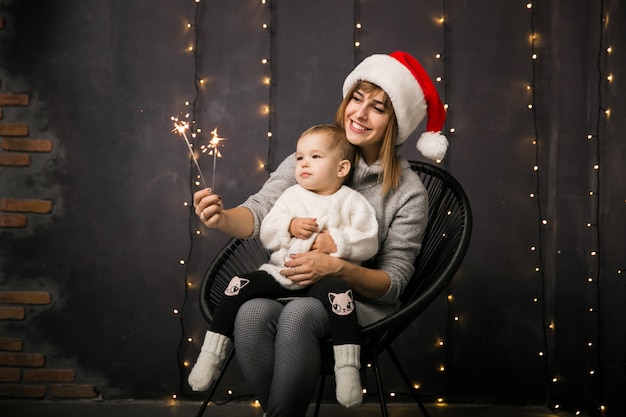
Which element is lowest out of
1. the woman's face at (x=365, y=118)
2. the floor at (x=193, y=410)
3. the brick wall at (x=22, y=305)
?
the floor at (x=193, y=410)

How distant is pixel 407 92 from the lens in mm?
2004

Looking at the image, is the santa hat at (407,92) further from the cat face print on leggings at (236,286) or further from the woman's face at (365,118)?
the cat face print on leggings at (236,286)

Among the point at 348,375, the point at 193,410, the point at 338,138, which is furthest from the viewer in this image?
the point at 193,410

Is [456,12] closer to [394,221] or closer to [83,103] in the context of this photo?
[394,221]

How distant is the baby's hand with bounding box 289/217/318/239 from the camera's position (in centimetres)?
180

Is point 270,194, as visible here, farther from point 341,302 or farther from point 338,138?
point 341,302

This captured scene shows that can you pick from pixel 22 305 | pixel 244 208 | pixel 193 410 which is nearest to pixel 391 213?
pixel 244 208

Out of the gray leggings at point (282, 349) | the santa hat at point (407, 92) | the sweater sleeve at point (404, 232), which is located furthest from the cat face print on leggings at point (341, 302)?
the santa hat at point (407, 92)

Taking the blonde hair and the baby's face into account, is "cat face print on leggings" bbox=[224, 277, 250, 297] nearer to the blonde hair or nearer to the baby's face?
the baby's face

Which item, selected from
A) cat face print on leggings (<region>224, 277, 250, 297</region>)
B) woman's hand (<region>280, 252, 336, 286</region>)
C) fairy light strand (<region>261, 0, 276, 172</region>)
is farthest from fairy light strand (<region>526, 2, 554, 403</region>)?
cat face print on leggings (<region>224, 277, 250, 297</region>)

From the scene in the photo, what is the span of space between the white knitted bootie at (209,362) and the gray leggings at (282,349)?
0.04 m

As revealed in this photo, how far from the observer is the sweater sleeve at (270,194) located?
1.96 meters

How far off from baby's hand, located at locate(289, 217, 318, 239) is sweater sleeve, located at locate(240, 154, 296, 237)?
16cm

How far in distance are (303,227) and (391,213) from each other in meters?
0.33
